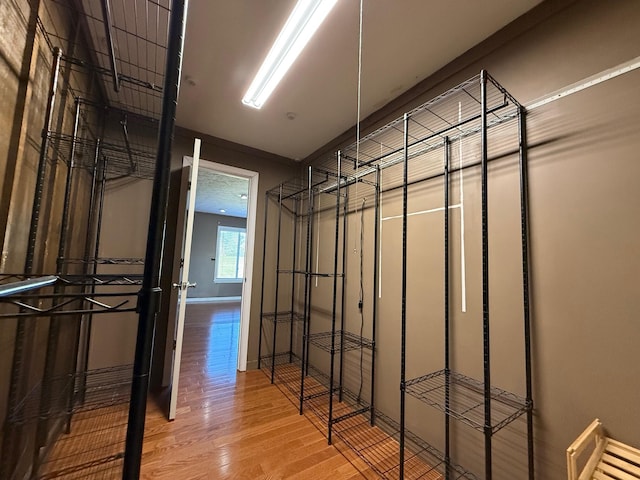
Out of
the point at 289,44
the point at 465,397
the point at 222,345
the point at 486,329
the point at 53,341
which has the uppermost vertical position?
the point at 289,44

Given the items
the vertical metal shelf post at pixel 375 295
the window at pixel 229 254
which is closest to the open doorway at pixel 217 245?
the window at pixel 229 254

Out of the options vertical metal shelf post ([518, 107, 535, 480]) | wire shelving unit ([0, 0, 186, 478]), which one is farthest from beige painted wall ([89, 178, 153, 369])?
vertical metal shelf post ([518, 107, 535, 480])

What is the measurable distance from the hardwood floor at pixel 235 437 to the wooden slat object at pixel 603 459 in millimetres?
1140

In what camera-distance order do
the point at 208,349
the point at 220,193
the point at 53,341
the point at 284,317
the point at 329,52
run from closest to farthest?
the point at 53,341, the point at 329,52, the point at 284,317, the point at 208,349, the point at 220,193

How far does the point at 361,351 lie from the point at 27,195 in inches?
93.9

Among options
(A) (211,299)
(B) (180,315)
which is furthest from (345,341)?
(A) (211,299)

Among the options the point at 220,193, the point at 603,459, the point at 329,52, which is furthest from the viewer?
the point at 220,193

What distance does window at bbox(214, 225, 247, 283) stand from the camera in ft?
27.6

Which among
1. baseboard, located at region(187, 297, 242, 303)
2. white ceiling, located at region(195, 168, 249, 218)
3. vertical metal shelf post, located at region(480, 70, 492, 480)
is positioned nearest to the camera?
vertical metal shelf post, located at region(480, 70, 492, 480)

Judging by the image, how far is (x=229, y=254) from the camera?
863cm

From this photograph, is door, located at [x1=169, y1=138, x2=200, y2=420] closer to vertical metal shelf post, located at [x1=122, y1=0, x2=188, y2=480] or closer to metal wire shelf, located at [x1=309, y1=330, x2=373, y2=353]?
metal wire shelf, located at [x1=309, y1=330, x2=373, y2=353]

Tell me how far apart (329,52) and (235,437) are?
2744 millimetres

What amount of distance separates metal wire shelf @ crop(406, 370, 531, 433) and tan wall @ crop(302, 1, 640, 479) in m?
0.06

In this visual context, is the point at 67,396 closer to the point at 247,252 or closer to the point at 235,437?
the point at 235,437
